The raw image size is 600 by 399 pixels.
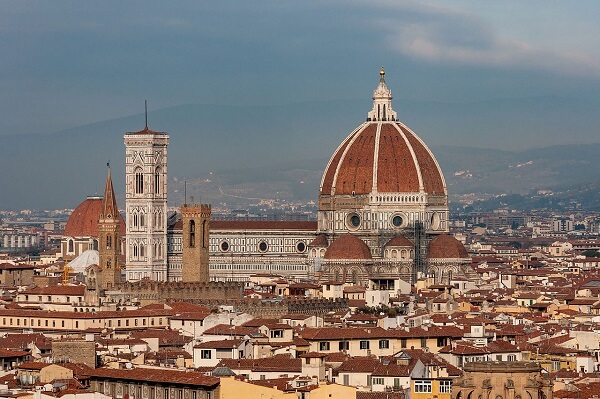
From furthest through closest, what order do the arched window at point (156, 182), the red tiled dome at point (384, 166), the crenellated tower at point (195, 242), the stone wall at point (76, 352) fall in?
the arched window at point (156, 182)
the red tiled dome at point (384, 166)
the crenellated tower at point (195, 242)
the stone wall at point (76, 352)

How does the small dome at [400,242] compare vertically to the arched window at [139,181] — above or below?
below

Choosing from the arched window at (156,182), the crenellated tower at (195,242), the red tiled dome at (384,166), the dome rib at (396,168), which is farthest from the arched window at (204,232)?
the dome rib at (396,168)

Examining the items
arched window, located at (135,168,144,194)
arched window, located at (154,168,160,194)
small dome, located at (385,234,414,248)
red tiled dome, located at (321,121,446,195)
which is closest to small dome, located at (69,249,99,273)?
arched window, located at (135,168,144,194)

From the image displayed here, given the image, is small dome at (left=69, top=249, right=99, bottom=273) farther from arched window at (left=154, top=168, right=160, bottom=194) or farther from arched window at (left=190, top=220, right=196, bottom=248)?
arched window at (left=190, top=220, right=196, bottom=248)

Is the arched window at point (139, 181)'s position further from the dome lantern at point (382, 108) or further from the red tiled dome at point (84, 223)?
the red tiled dome at point (84, 223)

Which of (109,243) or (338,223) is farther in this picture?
(338,223)

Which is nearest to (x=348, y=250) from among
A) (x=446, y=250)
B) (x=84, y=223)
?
(x=446, y=250)

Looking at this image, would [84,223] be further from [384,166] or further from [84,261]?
[384,166]
